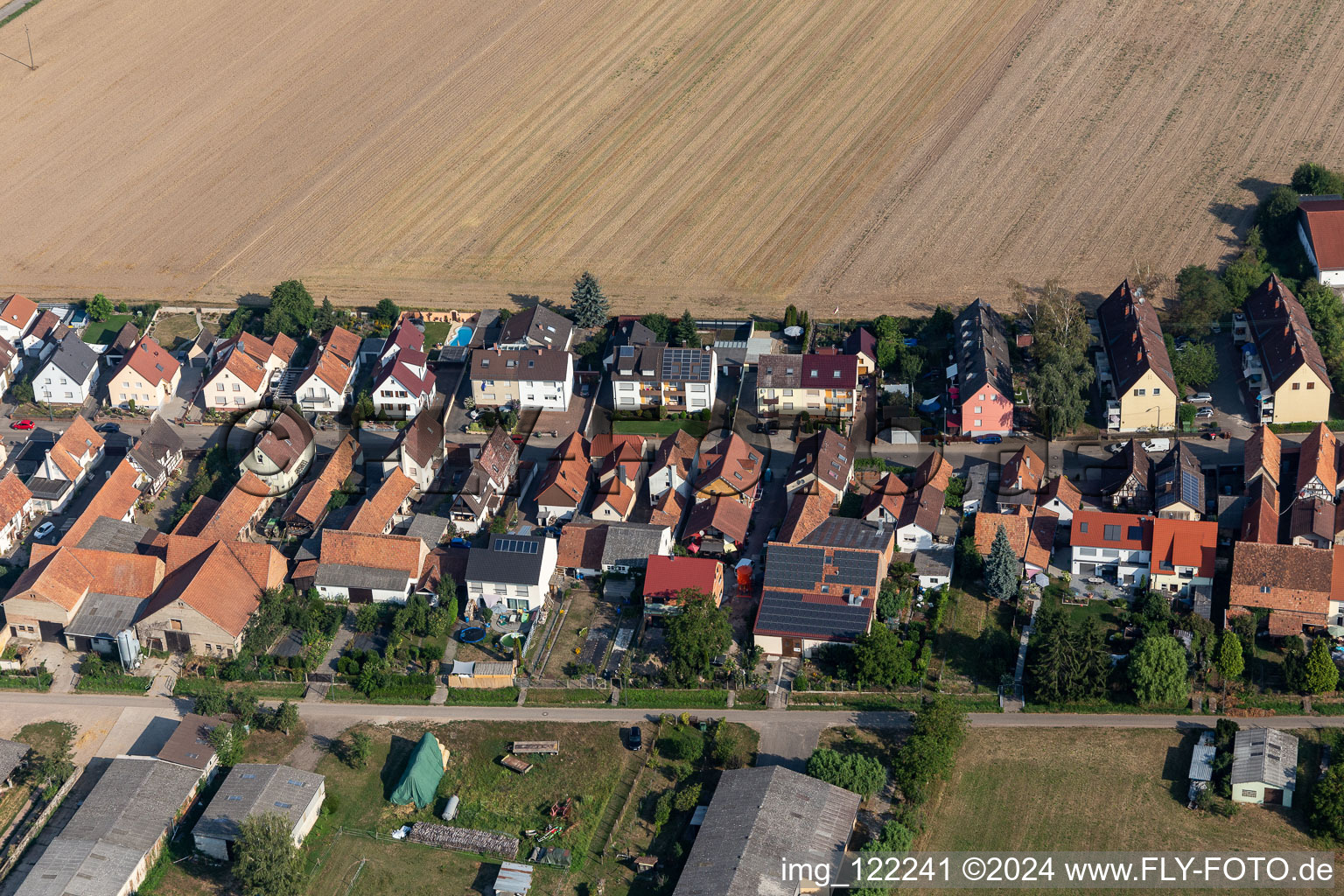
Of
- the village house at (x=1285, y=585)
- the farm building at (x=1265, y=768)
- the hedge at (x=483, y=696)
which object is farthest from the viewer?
the village house at (x=1285, y=585)

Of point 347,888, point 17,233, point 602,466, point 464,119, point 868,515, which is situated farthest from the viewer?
point 464,119

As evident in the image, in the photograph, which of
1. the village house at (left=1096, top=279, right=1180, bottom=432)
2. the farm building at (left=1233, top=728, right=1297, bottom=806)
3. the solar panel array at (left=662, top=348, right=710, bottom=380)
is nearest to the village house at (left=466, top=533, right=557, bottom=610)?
the solar panel array at (left=662, top=348, right=710, bottom=380)

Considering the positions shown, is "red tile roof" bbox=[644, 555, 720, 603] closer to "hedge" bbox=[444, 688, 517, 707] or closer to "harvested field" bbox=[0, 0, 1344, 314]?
"hedge" bbox=[444, 688, 517, 707]

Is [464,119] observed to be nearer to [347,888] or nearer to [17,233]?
[17,233]

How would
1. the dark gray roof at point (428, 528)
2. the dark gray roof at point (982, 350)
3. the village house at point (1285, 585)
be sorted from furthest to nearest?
the dark gray roof at point (982, 350), the dark gray roof at point (428, 528), the village house at point (1285, 585)

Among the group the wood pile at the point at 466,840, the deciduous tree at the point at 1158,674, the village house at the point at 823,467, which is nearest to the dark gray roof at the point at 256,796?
the wood pile at the point at 466,840

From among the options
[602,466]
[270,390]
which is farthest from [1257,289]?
[270,390]

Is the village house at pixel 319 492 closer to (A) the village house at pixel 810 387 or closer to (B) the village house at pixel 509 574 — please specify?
(B) the village house at pixel 509 574
